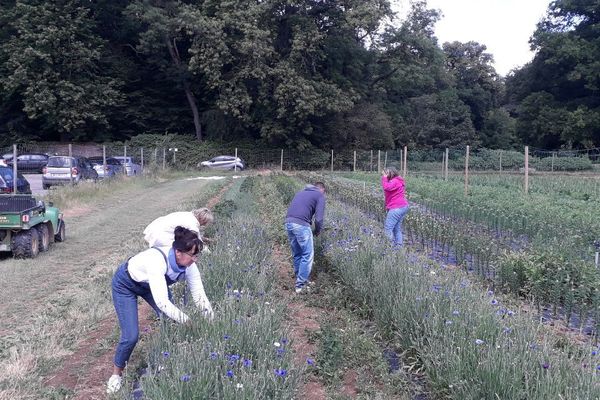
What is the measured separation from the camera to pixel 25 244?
9.50 metres

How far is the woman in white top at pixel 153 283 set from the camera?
157 inches

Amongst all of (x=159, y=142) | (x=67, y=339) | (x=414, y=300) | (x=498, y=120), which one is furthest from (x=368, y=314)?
(x=498, y=120)

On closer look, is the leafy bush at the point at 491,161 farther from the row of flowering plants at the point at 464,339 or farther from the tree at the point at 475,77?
the row of flowering plants at the point at 464,339

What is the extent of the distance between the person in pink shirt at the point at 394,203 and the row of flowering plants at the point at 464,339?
118 inches

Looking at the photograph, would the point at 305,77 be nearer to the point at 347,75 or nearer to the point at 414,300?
the point at 347,75

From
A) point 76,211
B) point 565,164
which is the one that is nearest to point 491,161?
point 565,164

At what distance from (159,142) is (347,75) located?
1569 cm

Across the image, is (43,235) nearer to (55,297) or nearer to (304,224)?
(55,297)

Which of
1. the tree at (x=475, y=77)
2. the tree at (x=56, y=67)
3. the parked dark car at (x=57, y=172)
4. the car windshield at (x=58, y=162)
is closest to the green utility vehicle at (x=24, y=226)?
the parked dark car at (x=57, y=172)

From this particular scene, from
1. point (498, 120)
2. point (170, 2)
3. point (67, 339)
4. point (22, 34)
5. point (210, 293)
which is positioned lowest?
point (67, 339)

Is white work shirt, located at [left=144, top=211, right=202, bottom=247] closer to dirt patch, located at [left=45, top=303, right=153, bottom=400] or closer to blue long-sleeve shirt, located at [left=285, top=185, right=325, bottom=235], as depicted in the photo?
dirt patch, located at [left=45, top=303, right=153, bottom=400]

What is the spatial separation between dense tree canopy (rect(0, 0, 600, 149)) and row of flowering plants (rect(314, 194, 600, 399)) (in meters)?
33.9

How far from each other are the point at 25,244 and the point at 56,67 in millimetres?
36793

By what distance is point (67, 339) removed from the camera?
5.53 meters
